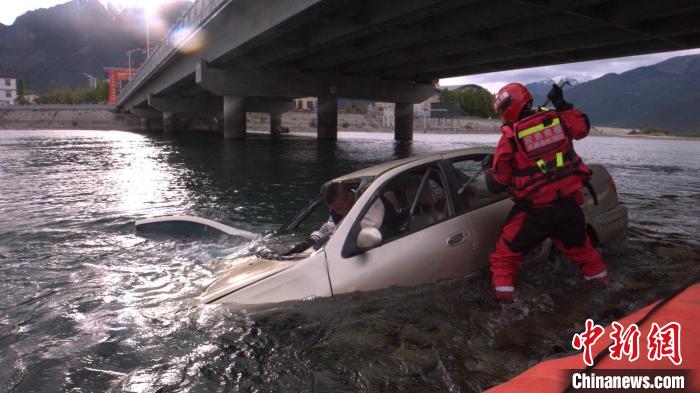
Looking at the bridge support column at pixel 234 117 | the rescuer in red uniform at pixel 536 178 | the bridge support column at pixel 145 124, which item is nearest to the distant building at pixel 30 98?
the bridge support column at pixel 145 124

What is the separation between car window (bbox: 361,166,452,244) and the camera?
459cm

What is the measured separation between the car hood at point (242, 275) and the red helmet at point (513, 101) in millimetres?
2414

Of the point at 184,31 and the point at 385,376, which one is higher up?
the point at 184,31

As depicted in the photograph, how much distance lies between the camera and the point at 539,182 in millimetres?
4367

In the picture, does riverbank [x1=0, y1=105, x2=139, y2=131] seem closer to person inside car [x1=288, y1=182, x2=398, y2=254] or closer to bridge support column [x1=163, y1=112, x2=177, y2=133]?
bridge support column [x1=163, y1=112, x2=177, y2=133]

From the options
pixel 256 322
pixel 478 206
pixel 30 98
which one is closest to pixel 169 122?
pixel 478 206

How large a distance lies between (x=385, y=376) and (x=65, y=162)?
20.6m

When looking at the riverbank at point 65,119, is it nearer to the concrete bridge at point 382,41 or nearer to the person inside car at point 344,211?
the concrete bridge at point 382,41

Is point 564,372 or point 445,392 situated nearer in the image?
point 564,372

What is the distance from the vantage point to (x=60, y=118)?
72.5 meters

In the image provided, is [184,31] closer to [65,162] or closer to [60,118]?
[65,162]

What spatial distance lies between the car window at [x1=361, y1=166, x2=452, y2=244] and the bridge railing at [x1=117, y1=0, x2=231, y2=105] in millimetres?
18534

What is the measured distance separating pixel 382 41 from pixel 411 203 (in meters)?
19.6

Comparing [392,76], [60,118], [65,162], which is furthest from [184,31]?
[60,118]
